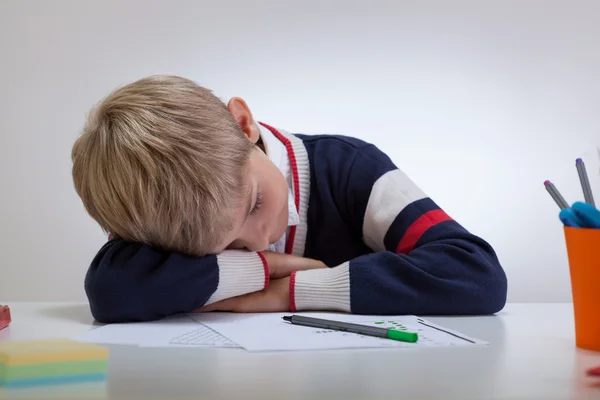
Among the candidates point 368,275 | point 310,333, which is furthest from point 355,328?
point 368,275

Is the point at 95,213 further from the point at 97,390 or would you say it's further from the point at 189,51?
the point at 189,51

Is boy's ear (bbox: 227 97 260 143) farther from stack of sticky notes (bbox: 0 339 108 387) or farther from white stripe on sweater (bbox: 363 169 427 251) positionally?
stack of sticky notes (bbox: 0 339 108 387)

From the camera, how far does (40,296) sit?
188 centimetres

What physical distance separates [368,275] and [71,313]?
1.39 ft

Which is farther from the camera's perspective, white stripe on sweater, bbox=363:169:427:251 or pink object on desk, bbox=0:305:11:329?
white stripe on sweater, bbox=363:169:427:251

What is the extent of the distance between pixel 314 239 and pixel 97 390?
29.4 inches

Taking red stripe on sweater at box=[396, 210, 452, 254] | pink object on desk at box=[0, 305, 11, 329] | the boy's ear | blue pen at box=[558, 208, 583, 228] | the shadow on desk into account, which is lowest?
the shadow on desk

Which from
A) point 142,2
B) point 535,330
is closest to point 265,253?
point 535,330

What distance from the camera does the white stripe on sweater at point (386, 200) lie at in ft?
3.85

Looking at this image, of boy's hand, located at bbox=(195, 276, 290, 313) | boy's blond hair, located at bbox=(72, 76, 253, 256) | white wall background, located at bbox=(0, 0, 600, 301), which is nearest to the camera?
boy's blond hair, located at bbox=(72, 76, 253, 256)

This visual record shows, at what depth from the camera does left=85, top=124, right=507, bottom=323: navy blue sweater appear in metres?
0.94

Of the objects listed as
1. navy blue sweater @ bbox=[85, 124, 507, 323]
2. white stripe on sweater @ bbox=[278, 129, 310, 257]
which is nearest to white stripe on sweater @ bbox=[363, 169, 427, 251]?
navy blue sweater @ bbox=[85, 124, 507, 323]

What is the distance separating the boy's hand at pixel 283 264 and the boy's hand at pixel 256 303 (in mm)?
78

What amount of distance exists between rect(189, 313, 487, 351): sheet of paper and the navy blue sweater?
0.12 feet
